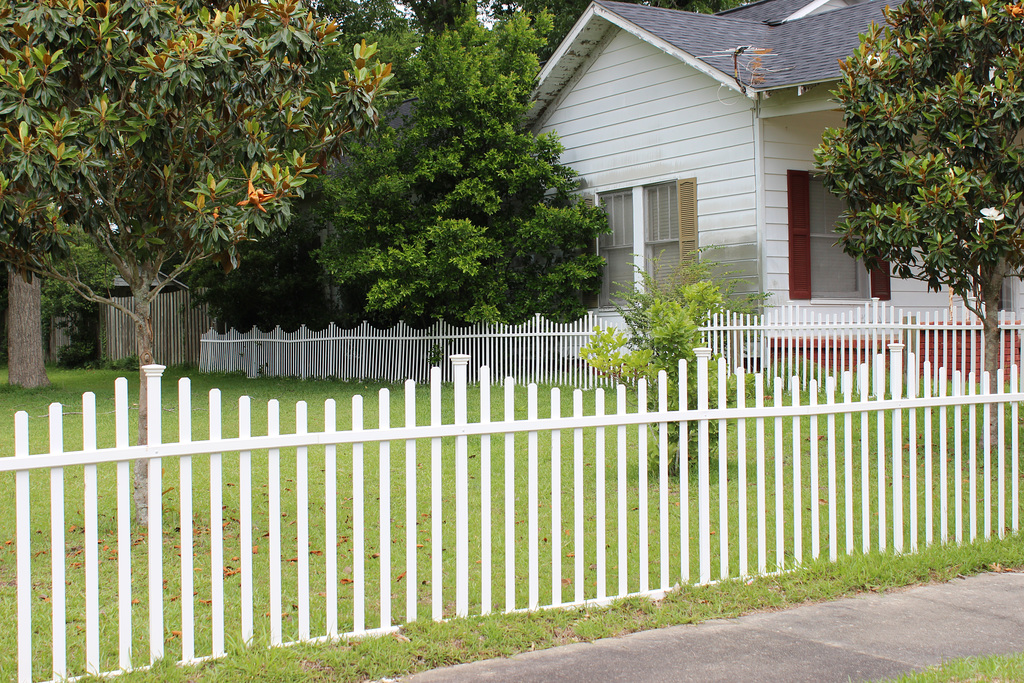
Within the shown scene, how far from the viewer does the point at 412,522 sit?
4512 millimetres

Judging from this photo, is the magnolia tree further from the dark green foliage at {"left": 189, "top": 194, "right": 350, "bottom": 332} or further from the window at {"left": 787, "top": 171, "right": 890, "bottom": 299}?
the dark green foliage at {"left": 189, "top": 194, "right": 350, "bottom": 332}

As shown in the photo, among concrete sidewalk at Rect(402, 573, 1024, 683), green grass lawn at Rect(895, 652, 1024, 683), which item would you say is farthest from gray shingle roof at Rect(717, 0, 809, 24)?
green grass lawn at Rect(895, 652, 1024, 683)

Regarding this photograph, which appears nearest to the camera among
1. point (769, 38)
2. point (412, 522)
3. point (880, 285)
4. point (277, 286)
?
point (412, 522)

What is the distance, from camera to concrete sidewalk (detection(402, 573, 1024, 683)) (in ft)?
13.1

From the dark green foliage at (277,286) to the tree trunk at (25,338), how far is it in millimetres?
4152

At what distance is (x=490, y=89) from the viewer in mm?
15922

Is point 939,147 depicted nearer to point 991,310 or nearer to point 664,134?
point 991,310

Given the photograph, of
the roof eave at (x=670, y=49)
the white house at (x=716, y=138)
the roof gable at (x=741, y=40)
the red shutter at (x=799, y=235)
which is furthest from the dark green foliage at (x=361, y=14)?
the red shutter at (x=799, y=235)

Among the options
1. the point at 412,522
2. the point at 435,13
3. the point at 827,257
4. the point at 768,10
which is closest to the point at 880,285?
the point at 827,257

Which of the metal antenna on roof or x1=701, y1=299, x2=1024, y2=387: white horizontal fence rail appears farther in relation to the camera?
the metal antenna on roof

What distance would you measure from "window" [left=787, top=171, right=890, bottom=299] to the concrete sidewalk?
356 inches

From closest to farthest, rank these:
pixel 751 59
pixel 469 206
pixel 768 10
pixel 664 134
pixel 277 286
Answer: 1. pixel 751 59
2. pixel 664 134
3. pixel 469 206
4. pixel 768 10
5. pixel 277 286

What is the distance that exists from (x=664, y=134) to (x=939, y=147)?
6.19 meters

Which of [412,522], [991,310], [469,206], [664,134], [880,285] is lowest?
[412,522]
